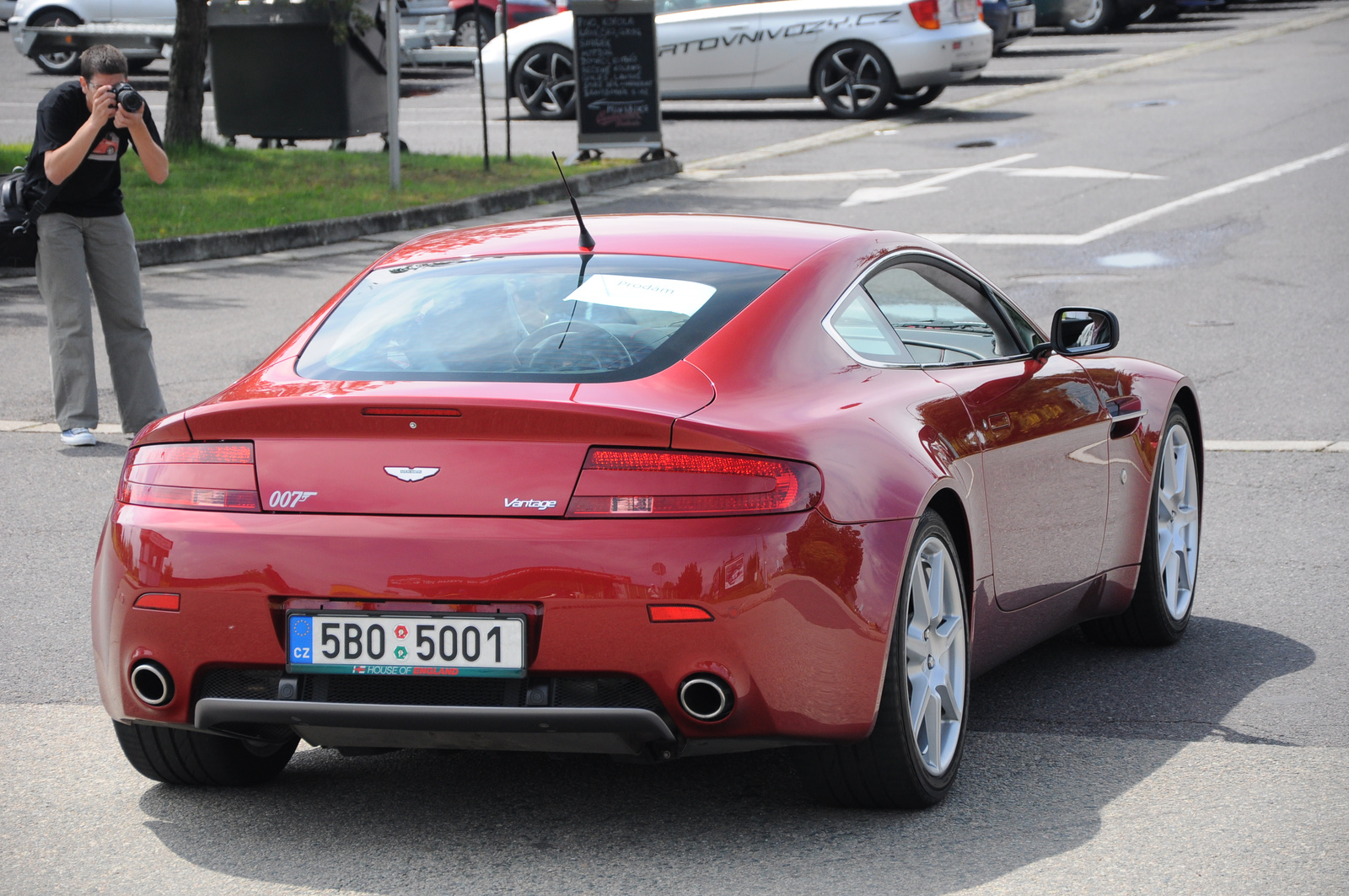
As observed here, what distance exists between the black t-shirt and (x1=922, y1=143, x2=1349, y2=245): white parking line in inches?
249

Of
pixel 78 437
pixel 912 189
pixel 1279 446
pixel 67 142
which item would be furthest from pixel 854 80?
pixel 78 437

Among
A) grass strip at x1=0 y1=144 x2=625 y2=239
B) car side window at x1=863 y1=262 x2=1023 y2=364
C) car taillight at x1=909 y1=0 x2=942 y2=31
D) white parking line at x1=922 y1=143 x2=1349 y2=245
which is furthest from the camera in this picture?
car taillight at x1=909 y1=0 x2=942 y2=31

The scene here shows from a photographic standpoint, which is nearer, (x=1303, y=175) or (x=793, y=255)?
(x=793, y=255)

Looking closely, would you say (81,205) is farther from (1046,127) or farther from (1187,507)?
(1046,127)

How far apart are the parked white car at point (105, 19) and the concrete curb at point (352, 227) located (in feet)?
45.3

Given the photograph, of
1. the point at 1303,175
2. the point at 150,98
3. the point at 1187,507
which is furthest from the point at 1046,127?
the point at 1187,507

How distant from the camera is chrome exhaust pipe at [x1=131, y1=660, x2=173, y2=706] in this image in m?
3.80

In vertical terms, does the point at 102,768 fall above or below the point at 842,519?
below

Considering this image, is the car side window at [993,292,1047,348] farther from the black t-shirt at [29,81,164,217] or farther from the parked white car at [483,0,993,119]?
the parked white car at [483,0,993,119]

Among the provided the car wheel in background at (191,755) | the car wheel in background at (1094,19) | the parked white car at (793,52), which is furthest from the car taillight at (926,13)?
the car wheel in background at (191,755)

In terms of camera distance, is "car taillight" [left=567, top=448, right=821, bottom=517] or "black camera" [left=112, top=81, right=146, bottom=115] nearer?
"car taillight" [left=567, top=448, right=821, bottom=517]

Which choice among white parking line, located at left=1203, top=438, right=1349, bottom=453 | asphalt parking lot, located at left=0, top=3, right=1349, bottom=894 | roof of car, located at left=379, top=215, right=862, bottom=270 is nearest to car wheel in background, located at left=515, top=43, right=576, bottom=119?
asphalt parking lot, located at left=0, top=3, right=1349, bottom=894

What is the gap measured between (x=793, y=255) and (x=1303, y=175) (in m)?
13.7

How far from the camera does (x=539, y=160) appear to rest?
1909 centimetres
